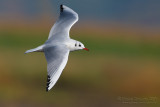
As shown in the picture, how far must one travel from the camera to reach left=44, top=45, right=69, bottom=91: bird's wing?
11.3ft

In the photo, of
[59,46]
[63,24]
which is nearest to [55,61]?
[59,46]

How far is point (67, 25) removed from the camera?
4.29 m

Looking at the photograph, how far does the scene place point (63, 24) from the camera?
4285 millimetres

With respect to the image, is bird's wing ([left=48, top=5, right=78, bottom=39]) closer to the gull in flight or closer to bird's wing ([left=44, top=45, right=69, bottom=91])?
the gull in flight

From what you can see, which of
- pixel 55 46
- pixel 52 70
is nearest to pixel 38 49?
pixel 55 46

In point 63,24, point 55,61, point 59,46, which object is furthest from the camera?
point 63,24

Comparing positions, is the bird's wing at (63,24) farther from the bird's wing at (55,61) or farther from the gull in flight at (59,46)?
the bird's wing at (55,61)

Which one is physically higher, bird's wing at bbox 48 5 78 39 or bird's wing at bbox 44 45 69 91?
bird's wing at bbox 48 5 78 39

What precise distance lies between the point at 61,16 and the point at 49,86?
113 cm

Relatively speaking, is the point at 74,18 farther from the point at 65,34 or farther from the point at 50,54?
the point at 50,54

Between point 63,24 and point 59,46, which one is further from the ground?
point 63,24

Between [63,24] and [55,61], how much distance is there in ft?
2.44

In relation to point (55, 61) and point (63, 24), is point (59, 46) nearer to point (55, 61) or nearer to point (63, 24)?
point (55, 61)

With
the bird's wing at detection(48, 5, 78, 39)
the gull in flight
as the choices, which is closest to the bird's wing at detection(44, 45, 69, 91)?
the gull in flight
